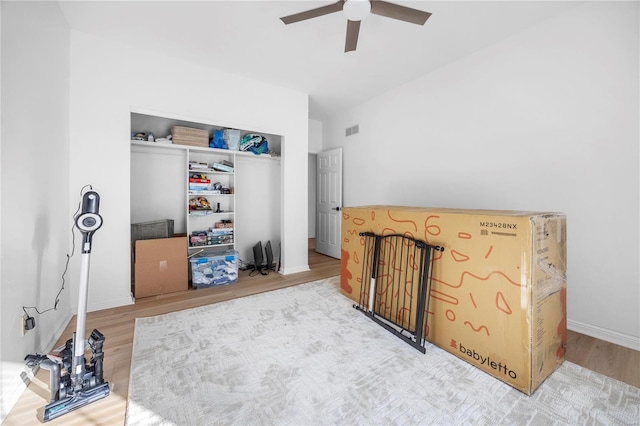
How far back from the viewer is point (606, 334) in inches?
83.4

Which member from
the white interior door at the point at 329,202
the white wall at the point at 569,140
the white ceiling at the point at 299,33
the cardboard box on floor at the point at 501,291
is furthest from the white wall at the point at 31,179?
the white wall at the point at 569,140

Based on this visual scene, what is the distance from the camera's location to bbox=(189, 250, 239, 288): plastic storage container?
129 inches

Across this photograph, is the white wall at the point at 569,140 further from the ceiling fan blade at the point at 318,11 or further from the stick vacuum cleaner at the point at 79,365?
the stick vacuum cleaner at the point at 79,365

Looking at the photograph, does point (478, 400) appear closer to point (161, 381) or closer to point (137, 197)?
point (161, 381)

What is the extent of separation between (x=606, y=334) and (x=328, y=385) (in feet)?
7.72

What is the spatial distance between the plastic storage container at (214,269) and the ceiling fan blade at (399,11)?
10.1ft

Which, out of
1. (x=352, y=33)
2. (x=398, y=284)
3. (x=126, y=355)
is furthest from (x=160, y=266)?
(x=352, y=33)

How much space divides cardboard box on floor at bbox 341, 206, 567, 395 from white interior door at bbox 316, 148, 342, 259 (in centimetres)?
282

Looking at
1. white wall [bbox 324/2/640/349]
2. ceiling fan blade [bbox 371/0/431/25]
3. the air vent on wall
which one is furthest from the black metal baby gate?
the air vent on wall

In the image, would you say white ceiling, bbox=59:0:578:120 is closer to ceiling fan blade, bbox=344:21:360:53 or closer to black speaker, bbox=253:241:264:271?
ceiling fan blade, bbox=344:21:360:53

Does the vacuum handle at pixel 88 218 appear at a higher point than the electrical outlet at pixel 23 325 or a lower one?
higher

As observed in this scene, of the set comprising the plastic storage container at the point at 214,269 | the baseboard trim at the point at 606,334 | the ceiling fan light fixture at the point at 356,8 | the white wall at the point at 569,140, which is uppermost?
the ceiling fan light fixture at the point at 356,8

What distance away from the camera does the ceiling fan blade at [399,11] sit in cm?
194

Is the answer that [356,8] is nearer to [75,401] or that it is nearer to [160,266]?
[75,401]
